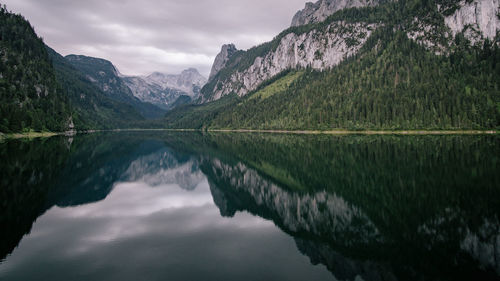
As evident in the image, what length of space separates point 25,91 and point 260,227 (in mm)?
176501

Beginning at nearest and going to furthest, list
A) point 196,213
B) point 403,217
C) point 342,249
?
point 342,249, point 403,217, point 196,213

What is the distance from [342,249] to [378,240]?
2209 millimetres

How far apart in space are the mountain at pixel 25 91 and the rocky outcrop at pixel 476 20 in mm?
239733

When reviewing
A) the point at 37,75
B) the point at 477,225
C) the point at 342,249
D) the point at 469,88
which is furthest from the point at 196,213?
the point at 37,75

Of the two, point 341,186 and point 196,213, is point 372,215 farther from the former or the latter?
point 196,213

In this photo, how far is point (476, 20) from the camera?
180 m

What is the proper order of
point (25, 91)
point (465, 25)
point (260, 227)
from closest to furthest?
point (260, 227) < point (25, 91) < point (465, 25)

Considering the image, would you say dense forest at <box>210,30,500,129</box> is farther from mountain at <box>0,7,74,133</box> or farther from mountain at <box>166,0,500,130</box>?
mountain at <box>0,7,74,133</box>

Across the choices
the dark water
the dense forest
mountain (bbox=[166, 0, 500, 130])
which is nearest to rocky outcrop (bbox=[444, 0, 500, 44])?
mountain (bbox=[166, 0, 500, 130])

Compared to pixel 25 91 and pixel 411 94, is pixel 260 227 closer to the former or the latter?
pixel 411 94

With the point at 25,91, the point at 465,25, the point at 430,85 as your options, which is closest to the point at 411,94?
the point at 430,85

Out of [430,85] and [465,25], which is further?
[465,25]

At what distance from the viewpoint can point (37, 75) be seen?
553 feet

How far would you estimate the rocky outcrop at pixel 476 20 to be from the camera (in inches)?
6796
